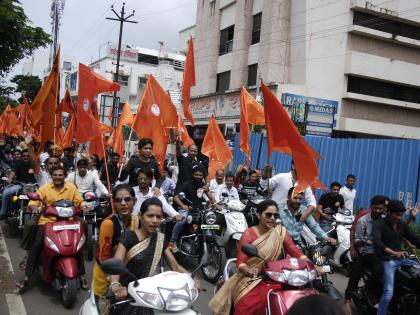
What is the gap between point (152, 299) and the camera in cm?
280

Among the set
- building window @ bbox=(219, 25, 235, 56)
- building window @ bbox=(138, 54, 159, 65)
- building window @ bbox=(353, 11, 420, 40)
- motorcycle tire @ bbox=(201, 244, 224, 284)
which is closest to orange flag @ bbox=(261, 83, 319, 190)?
motorcycle tire @ bbox=(201, 244, 224, 284)

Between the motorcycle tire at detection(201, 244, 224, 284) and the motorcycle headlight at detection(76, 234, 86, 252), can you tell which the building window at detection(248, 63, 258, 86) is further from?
the motorcycle headlight at detection(76, 234, 86, 252)

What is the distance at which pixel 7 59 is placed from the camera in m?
12.1

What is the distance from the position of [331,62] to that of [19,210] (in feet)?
61.7

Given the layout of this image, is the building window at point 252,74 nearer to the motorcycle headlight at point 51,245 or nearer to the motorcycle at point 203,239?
the motorcycle at point 203,239

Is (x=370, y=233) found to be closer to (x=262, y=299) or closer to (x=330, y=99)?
(x=262, y=299)

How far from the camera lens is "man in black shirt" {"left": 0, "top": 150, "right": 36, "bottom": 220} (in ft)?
29.6

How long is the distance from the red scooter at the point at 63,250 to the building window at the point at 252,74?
66.7 feet

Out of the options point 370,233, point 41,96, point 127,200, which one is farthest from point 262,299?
point 41,96

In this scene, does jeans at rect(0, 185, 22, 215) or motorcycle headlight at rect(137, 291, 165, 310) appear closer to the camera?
motorcycle headlight at rect(137, 291, 165, 310)

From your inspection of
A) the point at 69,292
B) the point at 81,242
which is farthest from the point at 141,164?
the point at 69,292

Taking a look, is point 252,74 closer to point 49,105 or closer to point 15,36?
point 15,36

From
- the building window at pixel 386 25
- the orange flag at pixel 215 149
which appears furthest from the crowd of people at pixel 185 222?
the building window at pixel 386 25

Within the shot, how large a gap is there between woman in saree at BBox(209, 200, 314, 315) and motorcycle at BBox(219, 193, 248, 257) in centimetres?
305
